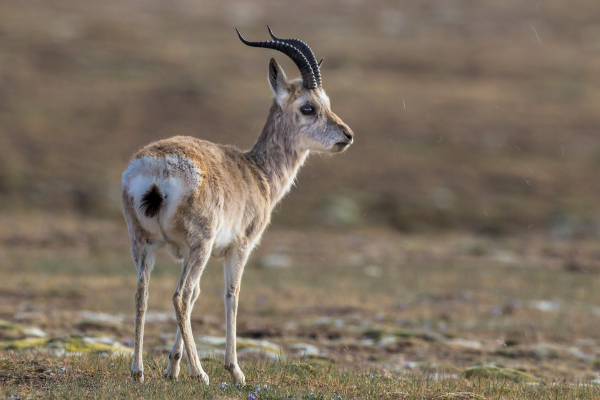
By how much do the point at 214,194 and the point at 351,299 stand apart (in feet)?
42.0

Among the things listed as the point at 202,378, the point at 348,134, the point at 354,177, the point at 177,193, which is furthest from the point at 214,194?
the point at 354,177

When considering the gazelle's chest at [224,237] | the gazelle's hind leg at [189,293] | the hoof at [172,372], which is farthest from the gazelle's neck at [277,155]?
the hoof at [172,372]

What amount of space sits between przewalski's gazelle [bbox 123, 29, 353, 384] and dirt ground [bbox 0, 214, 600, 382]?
221 centimetres

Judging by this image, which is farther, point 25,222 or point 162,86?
point 162,86

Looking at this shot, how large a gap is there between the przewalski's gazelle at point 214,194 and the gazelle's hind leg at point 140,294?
0.04 feet

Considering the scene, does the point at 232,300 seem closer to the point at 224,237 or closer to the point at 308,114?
the point at 224,237

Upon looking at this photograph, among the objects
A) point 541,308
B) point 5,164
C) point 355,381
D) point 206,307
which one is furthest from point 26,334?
point 5,164

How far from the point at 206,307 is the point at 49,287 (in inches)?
192

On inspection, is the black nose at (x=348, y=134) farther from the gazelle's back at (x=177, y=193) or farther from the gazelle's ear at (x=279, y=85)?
the gazelle's back at (x=177, y=193)

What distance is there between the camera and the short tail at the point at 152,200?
796 centimetres

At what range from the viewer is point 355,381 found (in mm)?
9070

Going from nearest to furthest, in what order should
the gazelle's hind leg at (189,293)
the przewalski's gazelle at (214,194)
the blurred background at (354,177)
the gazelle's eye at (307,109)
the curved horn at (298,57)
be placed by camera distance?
the przewalski's gazelle at (214,194)
the gazelle's hind leg at (189,293)
the curved horn at (298,57)
the gazelle's eye at (307,109)
the blurred background at (354,177)

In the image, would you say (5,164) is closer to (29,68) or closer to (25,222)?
(25,222)

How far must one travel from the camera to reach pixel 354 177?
1825 inches
